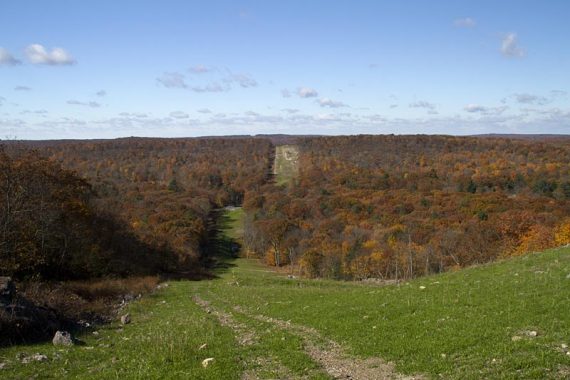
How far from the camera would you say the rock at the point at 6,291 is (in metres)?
19.0

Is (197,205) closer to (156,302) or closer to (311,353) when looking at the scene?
(156,302)

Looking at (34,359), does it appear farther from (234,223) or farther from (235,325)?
(234,223)

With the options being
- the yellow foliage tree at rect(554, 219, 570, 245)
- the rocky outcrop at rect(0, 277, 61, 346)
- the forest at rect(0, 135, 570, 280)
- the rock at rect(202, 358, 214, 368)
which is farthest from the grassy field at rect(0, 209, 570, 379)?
the yellow foliage tree at rect(554, 219, 570, 245)

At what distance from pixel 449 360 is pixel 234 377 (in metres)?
5.34

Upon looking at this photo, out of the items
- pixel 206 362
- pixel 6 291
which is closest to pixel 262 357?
pixel 206 362

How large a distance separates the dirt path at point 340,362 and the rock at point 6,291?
1105 centimetres

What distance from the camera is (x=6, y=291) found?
771 inches

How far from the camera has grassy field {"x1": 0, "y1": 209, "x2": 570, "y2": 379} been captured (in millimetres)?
12109

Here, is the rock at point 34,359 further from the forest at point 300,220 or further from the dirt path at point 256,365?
the forest at point 300,220

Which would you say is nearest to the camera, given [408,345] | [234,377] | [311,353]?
[234,377]

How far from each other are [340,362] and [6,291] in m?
13.7

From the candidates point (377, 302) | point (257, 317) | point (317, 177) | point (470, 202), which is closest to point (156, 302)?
point (257, 317)

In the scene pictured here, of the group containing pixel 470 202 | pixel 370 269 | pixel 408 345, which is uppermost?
pixel 408 345

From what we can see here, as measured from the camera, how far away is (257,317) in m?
22.5
